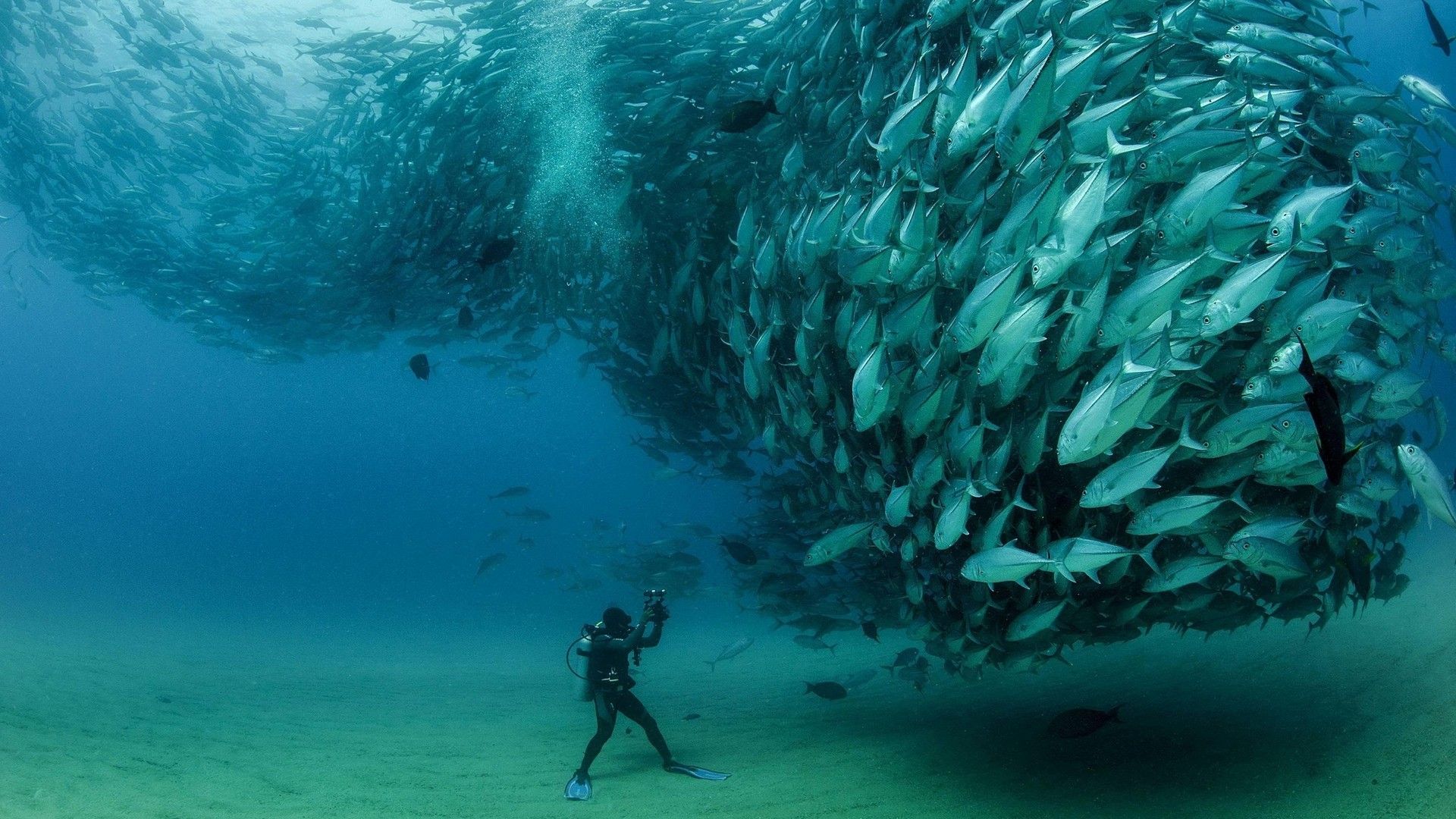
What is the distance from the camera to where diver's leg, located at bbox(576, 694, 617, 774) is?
20.3 ft

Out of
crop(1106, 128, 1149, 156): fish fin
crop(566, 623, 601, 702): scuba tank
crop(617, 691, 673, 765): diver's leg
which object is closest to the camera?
crop(1106, 128, 1149, 156): fish fin

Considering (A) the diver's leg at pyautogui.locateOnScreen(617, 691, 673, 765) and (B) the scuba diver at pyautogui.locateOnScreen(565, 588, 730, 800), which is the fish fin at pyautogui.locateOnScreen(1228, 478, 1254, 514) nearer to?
(B) the scuba diver at pyautogui.locateOnScreen(565, 588, 730, 800)

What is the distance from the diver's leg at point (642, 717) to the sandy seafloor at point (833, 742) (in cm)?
23

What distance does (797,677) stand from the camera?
40.0 feet

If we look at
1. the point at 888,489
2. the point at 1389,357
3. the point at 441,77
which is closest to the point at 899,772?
the point at 888,489

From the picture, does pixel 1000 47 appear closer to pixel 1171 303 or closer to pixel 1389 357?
pixel 1171 303

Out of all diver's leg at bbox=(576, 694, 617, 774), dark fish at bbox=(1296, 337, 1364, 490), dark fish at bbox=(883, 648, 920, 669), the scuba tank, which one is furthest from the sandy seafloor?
dark fish at bbox=(1296, 337, 1364, 490)

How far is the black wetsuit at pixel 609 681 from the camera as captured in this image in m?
6.10

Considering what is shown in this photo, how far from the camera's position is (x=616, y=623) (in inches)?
252

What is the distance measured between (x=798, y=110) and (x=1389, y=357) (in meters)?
4.66

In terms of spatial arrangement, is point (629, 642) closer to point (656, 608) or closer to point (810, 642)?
point (656, 608)

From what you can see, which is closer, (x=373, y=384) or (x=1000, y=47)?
(x=1000, y=47)

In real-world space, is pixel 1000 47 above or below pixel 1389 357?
above

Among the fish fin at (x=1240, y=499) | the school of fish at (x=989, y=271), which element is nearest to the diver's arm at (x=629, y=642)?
the school of fish at (x=989, y=271)
